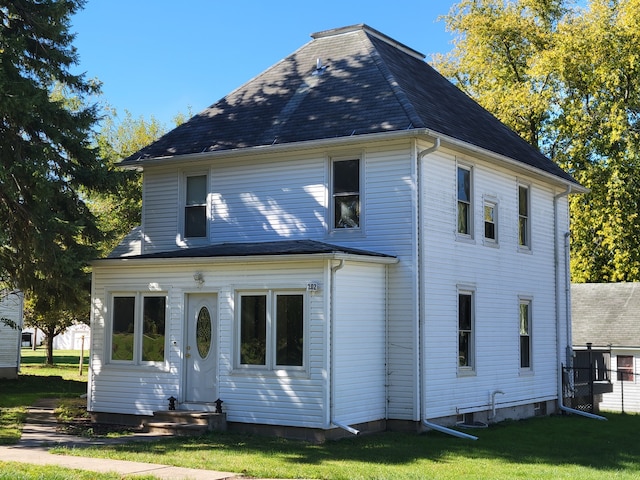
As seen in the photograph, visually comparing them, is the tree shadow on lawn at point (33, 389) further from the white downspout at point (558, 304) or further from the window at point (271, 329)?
the white downspout at point (558, 304)

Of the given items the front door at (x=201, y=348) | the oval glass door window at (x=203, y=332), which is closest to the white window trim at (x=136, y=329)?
the front door at (x=201, y=348)

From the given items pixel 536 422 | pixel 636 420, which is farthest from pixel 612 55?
pixel 536 422

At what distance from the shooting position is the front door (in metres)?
17.1

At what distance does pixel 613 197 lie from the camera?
1483 inches

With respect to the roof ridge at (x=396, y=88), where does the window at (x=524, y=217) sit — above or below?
below

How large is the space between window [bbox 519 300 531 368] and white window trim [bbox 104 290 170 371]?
9.26 metres

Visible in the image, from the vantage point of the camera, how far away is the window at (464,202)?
19.2m

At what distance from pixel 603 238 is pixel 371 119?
24.5m

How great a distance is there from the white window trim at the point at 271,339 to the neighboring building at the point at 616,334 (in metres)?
23.1

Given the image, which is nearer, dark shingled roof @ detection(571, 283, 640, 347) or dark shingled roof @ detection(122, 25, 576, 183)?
dark shingled roof @ detection(122, 25, 576, 183)

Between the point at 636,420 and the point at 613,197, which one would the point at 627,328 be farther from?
the point at 636,420

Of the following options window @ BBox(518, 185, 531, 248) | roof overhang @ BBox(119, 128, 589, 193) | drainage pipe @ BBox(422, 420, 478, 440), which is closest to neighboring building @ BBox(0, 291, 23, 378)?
roof overhang @ BBox(119, 128, 589, 193)

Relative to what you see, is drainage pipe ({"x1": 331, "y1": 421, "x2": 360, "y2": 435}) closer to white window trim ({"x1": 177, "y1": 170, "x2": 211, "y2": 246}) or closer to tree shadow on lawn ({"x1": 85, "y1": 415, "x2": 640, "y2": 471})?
tree shadow on lawn ({"x1": 85, "y1": 415, "x2": 640, "y2": 471})

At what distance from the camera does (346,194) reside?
714 inches
